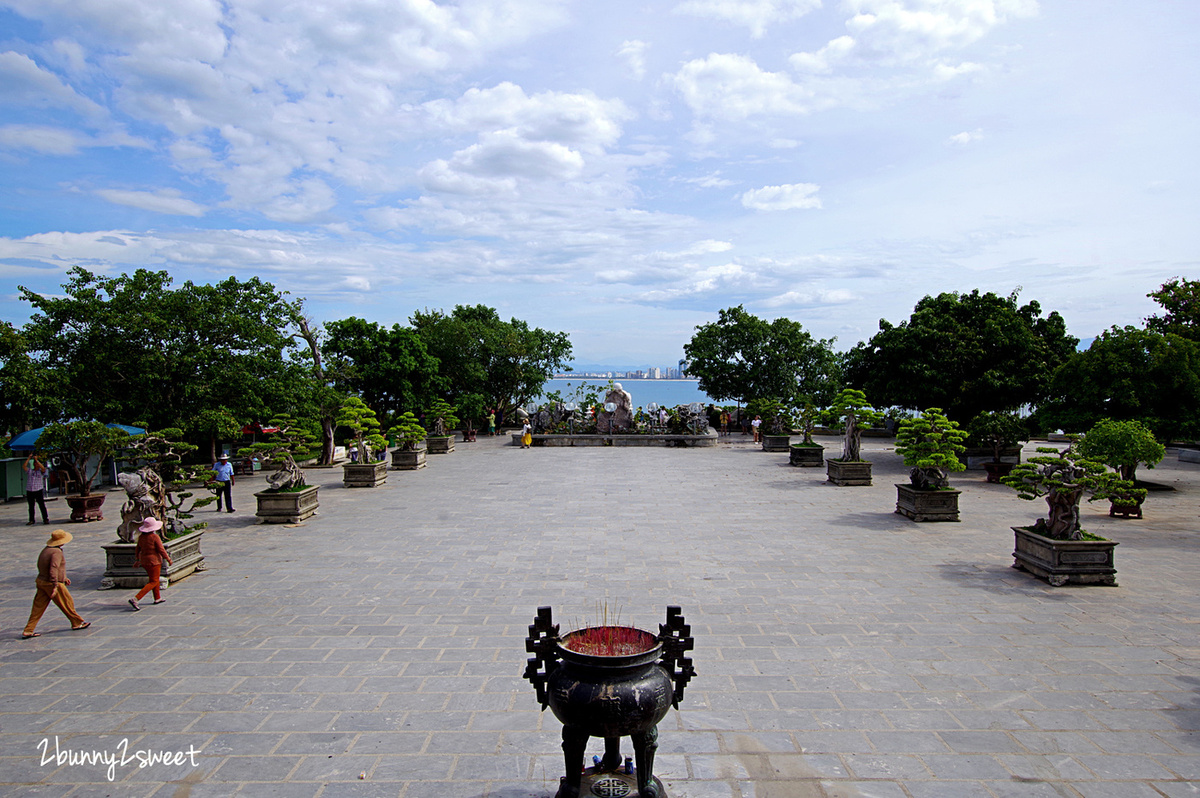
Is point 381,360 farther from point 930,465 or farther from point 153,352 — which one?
point 930,465

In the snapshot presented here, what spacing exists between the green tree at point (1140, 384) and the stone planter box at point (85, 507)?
20.8m

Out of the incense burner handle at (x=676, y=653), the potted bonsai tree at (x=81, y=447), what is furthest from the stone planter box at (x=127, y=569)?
the incense burner handle at (x=676, y=653)

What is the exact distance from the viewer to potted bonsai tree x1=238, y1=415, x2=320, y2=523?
38.4 ft

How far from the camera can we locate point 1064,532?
8.16 m

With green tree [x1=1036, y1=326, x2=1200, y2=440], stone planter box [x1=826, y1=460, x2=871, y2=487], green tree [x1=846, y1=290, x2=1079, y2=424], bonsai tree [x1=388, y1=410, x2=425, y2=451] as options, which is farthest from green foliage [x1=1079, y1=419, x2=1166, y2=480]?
bonsai tree [x1=388, y1=410, x2=425, y2=451]

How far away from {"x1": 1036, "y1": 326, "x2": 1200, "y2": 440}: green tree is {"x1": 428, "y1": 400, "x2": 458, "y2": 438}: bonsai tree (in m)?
18.8

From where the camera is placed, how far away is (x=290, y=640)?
6.29m

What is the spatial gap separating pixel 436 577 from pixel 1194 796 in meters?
7.22

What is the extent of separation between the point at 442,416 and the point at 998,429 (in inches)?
711

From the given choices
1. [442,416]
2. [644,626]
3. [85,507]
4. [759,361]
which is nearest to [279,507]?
[85,507]

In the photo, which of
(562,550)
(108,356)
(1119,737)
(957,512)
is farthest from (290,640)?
(108,356)

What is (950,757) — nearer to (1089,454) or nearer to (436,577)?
(436,577)

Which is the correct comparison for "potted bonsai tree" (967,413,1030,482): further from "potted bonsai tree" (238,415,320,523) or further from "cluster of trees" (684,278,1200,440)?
"potted bonsai tree" (238,415,320,523)

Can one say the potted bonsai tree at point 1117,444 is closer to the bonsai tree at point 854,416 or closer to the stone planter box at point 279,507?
the bonsai tree at point 854,416
